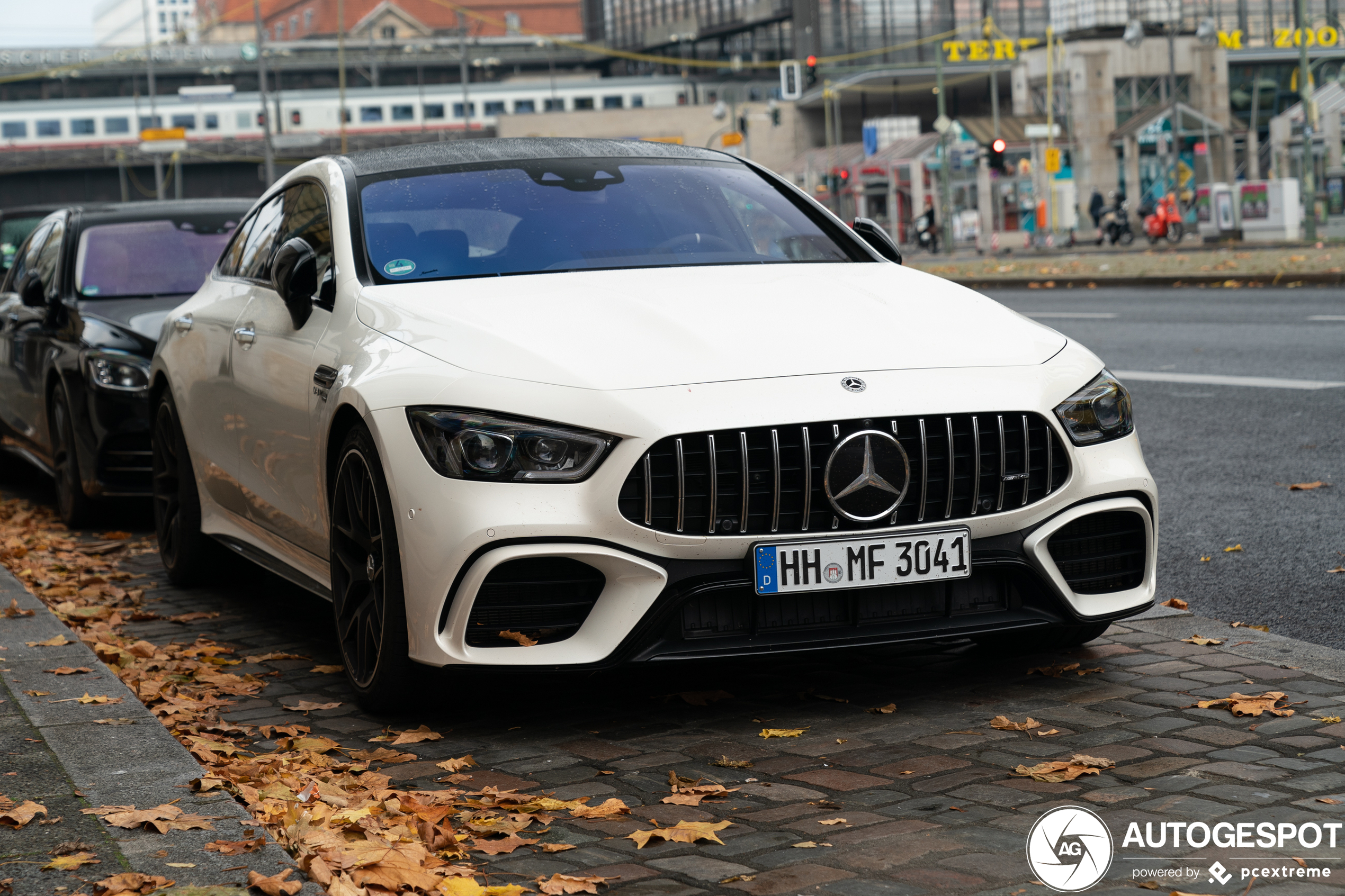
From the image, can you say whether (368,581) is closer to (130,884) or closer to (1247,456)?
(130,884)

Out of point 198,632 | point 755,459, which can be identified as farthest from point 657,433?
point 198,632

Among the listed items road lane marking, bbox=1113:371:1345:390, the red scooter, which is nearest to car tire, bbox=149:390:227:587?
road lane marking, bbox=1113:371:1345:390

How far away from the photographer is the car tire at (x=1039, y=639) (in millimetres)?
4949

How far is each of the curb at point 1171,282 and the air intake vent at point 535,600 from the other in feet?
53.3

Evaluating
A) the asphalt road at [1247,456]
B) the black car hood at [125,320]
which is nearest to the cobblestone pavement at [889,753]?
the asphalt road at [1247,456]

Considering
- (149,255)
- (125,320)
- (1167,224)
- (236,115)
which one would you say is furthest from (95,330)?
(236,115)

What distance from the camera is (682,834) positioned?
3.53m

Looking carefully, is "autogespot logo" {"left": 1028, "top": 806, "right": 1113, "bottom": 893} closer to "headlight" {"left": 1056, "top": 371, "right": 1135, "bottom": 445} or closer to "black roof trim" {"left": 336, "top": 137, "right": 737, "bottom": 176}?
"headlight" {"left": 1056, "top": 371, "right": 1135, "bottom": 445}

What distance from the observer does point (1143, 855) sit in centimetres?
326

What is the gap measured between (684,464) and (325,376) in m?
1.25

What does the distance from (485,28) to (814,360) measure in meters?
145

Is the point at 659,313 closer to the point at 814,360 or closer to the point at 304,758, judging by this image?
the point at 814,360

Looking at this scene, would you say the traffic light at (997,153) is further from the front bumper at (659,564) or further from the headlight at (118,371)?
the front bumper at (659,564)

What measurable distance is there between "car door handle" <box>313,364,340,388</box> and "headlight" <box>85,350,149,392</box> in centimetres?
371
